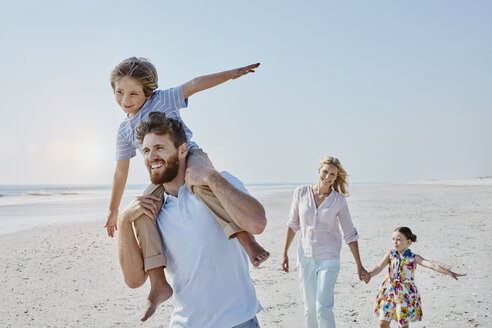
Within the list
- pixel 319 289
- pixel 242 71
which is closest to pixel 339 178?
pixel 319 289

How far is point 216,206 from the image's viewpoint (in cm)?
227

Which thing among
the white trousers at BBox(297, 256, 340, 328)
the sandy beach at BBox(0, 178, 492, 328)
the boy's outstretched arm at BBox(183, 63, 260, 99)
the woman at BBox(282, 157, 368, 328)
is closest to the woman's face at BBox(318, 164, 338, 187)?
the woman at BBox(282, 157, 368, 328)

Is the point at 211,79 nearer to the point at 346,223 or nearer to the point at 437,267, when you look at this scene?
the point at 346,223

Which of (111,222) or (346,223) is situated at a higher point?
(111,222)

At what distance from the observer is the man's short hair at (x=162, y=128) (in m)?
2.41

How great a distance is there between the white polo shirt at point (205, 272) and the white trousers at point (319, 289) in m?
2.50

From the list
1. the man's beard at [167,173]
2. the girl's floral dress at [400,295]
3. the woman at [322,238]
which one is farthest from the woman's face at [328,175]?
the man's beard at [167,173]

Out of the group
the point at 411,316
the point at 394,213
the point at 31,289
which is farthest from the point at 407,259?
the point at 394,213

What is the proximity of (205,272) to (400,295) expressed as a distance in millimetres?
3328

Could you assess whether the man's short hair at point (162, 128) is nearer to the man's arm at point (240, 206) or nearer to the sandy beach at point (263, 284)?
the man's arm at point (240, 206)

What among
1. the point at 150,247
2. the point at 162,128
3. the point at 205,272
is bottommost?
the point at 205,272

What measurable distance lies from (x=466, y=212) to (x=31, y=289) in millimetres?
15706

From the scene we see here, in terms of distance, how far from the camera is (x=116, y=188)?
3902 mm

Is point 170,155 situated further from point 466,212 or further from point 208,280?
point 466,212
